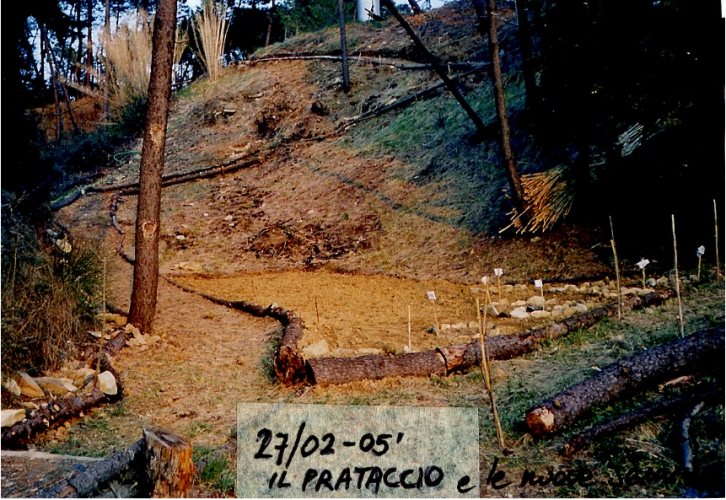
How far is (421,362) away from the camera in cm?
409

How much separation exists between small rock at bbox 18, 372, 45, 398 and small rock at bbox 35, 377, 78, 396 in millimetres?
49

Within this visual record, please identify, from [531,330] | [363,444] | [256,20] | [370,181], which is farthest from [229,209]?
[256,20]

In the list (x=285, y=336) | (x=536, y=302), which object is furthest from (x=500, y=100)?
(x=285, y=336)

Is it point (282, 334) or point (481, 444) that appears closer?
point (481, 444)

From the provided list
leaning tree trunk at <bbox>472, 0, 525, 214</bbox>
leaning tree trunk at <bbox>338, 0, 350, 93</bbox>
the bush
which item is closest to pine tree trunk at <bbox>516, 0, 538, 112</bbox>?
leaning tree trunk at <bbox>472, 0, 525, 214</bbox>

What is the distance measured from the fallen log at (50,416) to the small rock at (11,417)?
3 cm

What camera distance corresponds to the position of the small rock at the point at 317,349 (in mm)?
4449

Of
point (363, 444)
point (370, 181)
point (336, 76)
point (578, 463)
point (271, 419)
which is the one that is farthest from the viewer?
point (336, 76)

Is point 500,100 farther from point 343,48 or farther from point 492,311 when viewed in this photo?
point 343,48

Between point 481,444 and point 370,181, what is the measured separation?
708 cm

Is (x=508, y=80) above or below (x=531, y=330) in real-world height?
above

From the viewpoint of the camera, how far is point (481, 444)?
3111 mm

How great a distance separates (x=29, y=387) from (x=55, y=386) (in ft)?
0.48

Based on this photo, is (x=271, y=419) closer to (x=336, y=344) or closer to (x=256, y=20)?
(x=336, y=344)
